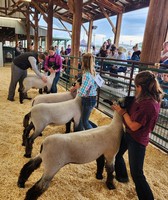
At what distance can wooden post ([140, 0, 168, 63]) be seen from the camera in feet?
9.96

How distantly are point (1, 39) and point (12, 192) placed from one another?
2455 cm

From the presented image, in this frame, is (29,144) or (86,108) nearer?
(29,144)

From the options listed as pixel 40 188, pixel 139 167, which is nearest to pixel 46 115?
pixel 40 188

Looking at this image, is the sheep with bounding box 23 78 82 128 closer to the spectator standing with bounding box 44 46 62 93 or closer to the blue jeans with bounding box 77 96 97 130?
the blue jeans with bounding box 77 96 97 130

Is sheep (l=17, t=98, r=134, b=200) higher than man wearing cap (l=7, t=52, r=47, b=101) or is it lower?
lower

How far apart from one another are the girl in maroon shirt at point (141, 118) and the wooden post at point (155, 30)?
6.17 ft

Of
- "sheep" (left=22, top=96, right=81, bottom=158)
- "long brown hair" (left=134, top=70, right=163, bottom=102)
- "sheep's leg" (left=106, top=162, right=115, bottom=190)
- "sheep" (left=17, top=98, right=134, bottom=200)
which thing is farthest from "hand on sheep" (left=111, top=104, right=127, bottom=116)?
"sheep" (left=22, top=96, right=81, bottom=158)

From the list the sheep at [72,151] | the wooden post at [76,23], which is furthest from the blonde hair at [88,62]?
the wooden post at [76,23]

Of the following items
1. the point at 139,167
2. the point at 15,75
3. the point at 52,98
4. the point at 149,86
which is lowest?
the point at 139,167

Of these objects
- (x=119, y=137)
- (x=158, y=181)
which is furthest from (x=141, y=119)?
(x=158, y=181)

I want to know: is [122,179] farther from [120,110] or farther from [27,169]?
[27,169]

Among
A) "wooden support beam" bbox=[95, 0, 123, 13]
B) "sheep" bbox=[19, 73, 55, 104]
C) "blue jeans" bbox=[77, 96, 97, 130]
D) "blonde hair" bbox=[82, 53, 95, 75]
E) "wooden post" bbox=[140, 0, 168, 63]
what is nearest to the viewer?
"blonde hair" bbox=[82, 53, 95, 75]

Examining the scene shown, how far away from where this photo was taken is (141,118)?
4.88ft

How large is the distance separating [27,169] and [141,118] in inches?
48.8
